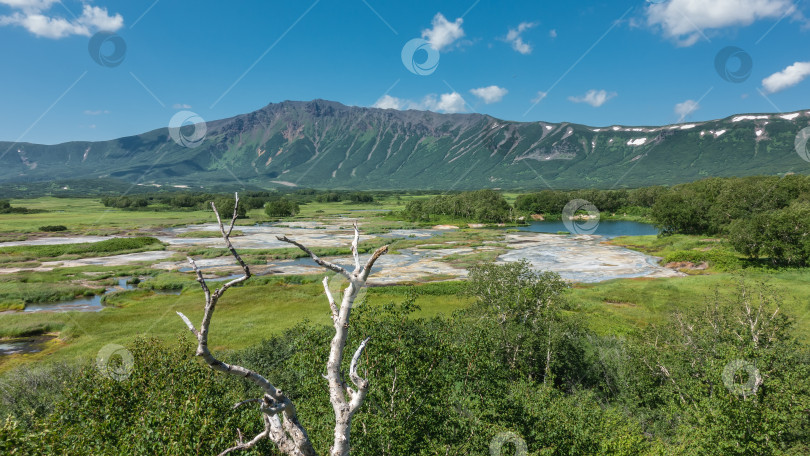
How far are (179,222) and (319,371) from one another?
200 meters

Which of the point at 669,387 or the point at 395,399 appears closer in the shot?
the point at 395,399

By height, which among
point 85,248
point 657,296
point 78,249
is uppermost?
point 85,248

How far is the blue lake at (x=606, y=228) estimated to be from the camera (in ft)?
484

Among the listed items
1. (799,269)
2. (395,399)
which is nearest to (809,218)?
(799,269)

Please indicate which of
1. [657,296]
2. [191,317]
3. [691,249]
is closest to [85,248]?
[191,317]

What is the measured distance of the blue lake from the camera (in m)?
148

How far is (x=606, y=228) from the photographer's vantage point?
163m

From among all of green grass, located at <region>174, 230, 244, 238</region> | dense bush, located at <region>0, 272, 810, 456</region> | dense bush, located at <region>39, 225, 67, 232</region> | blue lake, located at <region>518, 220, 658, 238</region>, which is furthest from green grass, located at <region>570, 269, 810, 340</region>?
dense bush, located at <region>39, 225, 67, 232</region>

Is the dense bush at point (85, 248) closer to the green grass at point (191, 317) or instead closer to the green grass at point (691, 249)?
the green grass at point (191, 317)

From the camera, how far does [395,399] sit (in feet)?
58.5

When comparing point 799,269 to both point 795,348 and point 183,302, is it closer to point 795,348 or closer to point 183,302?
point 795,348

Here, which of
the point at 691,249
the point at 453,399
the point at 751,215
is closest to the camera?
the point at 453,399

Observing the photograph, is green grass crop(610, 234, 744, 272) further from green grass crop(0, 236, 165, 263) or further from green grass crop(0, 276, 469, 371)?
green grass crop(0, 236, 165, 263)

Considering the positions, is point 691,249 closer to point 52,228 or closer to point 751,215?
point 751,215
